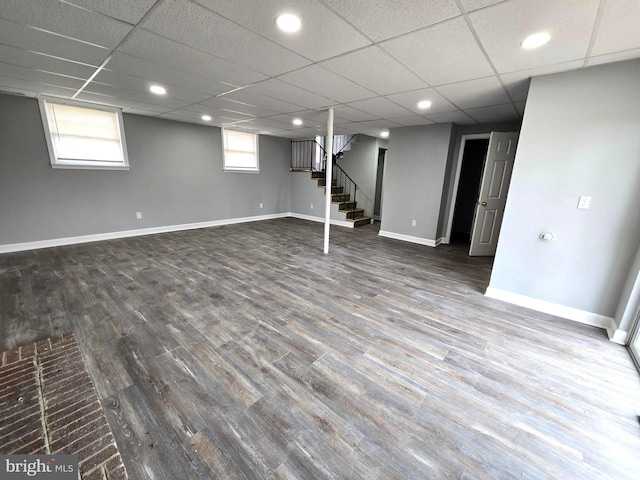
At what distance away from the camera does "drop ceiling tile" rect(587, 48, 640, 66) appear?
2107 millimetres

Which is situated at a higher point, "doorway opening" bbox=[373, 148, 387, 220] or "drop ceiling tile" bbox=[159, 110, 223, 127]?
"drop ceiling tile" bbox=[159, 110, 223, 127]

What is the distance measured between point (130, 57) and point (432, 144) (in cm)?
506

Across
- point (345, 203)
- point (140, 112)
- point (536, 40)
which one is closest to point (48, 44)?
point (140, 112)

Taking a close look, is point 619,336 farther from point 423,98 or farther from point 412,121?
point 412,121

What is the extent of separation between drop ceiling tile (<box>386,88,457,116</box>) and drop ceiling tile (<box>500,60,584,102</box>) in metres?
0.74

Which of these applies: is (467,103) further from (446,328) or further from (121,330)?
(121,330)

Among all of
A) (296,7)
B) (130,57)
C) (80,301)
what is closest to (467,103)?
(296,7)

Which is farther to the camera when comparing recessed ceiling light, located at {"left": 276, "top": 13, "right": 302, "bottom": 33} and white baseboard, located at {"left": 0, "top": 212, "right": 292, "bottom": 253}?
white baseboard, located at {"left": 0, "top": 212, "right": 292, "bottom": 253}

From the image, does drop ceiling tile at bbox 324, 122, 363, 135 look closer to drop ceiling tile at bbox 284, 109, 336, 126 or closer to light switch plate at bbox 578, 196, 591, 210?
drop ceiling tile at bbox 284, 109, 336, 126

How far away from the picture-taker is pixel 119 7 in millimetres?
1738

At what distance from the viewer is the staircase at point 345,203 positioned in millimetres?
7433

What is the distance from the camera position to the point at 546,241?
2.83 m

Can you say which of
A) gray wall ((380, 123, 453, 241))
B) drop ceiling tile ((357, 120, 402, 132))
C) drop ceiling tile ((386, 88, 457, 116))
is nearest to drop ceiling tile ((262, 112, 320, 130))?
A: drop ceiling tile ((357, 120, 402, 132))

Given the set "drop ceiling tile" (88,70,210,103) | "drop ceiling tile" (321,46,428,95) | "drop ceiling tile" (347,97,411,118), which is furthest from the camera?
"drop ceiling tile" (347,97,411,118)
